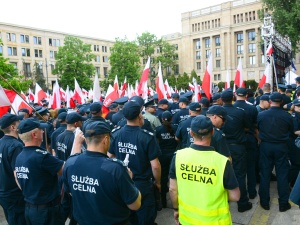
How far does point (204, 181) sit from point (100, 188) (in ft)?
3.35

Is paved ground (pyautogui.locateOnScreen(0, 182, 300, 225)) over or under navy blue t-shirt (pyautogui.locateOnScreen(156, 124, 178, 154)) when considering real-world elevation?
under

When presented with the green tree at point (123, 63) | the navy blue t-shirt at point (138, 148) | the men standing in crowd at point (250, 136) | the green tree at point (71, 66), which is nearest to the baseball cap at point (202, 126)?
the navy blue t-shirt at point (138, 148)

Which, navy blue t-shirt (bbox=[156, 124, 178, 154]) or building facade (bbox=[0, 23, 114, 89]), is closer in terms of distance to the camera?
navy blue t-shirt (bbox=[156, 124, 178, 154])

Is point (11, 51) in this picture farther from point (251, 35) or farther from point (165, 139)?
point (165, 139)

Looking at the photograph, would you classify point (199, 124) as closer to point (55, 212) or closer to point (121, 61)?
point (55, 212)

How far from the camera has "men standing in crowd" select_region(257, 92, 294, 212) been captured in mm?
5047

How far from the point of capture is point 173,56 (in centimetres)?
6962

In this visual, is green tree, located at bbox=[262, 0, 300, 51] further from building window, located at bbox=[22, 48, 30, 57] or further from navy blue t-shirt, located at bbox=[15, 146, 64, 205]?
building window, located at bbox=[22, 48, 30, 57]

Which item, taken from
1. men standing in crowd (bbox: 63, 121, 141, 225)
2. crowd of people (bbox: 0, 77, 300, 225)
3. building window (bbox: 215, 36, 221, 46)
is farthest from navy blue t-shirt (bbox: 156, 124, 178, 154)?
building window (bbox: 215, 36, 221, 46)

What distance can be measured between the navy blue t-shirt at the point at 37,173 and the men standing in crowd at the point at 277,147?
3688 millimetres

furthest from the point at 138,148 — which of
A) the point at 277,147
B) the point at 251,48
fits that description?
the point at 251,48

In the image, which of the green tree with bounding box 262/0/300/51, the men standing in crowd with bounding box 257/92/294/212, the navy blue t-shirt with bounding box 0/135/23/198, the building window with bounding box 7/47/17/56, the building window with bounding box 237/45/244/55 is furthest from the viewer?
the building window with bounding box 237/45/244/55

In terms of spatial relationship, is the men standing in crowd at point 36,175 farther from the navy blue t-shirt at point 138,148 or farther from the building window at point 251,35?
the building window at point 251,35

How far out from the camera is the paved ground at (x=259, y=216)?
15.7ft
